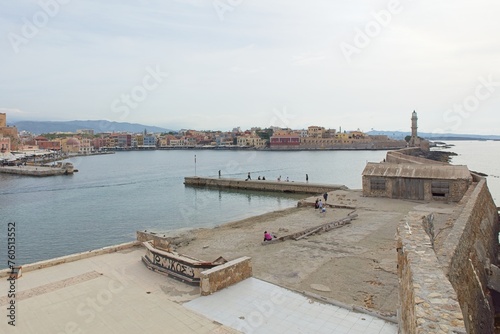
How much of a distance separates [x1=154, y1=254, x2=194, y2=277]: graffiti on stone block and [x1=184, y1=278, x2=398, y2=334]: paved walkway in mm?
1306

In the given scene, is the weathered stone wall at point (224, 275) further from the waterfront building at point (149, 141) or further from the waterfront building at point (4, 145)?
the waterfront building at point (149, 141)

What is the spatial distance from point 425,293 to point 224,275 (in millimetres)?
5834

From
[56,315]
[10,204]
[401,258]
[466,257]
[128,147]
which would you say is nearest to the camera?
[401,258]

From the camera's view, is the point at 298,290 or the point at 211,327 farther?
the point at 298,290

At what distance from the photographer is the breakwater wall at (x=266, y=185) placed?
126ft

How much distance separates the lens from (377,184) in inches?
1053

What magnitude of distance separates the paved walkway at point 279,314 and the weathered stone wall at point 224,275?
176 millimetres

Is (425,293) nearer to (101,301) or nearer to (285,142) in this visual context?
(101,301)

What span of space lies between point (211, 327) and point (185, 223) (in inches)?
754

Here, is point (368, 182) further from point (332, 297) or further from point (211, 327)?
point (211, 327)

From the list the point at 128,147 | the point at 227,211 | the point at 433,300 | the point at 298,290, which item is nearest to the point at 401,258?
the point at 433,300

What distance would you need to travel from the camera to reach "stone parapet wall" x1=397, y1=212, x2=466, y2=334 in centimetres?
423

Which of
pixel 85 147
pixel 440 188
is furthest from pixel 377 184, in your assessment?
pixel 85 147

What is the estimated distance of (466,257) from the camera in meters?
10.6
